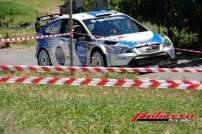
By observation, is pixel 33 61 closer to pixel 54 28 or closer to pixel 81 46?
pixel 54 28

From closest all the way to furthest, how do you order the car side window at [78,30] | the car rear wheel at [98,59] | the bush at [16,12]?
the car rear wheel at [98,59], the car side window at [78,30], the bush at [16,12]

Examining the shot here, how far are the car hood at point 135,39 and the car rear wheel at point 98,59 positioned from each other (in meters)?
0.39

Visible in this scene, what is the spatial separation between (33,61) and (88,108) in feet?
37.4

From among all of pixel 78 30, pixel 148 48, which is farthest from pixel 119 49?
pixel 78 30

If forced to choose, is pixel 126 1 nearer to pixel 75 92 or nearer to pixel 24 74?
pixel 24 74

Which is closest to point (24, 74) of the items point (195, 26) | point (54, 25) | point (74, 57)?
point (74, 57)

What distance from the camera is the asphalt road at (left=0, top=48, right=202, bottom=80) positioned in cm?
1331

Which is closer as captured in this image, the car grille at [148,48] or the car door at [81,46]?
the car grille at [148,48]

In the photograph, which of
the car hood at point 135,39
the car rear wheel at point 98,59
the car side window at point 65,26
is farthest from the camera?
the car side window at point 65,26

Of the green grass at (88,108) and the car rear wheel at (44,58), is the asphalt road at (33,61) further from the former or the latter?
the green grass at (88,108)

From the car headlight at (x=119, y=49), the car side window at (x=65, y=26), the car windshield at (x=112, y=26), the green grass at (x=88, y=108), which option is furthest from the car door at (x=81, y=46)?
the green grass at (x=88, y=108)

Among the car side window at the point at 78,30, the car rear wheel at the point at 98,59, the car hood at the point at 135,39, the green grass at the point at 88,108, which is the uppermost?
the car side window at the point at 78,30

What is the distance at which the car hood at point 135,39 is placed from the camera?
13.2 meters

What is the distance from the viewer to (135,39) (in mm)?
13406
